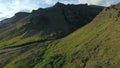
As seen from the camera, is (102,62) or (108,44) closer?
(102,62)

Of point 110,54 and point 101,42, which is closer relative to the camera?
point 110,54

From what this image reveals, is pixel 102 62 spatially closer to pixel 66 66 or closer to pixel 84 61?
pixel 84 61

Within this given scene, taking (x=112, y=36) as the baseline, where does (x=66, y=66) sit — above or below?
below

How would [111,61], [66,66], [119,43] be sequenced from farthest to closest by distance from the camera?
[66,66]
[119,43]
[111,61]

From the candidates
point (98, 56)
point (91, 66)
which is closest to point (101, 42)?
point (98, 56)

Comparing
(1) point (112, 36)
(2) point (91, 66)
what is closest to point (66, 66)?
(2) point (91, 66)

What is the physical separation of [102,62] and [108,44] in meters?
23.3

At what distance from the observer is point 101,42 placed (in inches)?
7864

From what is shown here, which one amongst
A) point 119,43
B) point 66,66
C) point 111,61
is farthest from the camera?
point 66,66

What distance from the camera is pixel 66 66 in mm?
192000

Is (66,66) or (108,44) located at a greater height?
(108,44)

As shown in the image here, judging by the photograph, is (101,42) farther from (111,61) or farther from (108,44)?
(111,61)

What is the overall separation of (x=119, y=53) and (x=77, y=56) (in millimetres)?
37511

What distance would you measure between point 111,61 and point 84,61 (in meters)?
23.8
